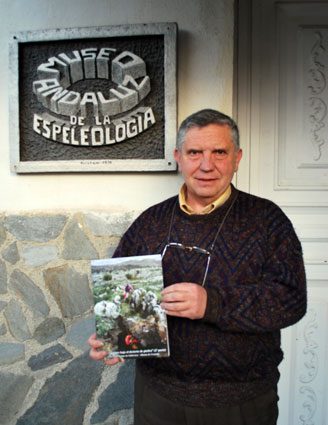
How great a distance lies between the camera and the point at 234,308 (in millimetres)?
987

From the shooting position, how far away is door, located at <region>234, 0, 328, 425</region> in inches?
68.2

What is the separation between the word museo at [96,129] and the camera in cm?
158

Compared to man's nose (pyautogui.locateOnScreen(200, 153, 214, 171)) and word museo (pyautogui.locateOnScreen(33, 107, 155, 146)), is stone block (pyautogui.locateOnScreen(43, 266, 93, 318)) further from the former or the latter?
man's nose (pyautogui.locateOnScreen(200, 153, 214, 171))

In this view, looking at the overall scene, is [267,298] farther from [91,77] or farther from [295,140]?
[91,77]

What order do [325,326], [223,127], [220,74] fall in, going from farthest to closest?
[325,326] < [220,74] < [223,127]

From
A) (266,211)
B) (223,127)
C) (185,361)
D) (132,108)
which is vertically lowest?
(185,361)

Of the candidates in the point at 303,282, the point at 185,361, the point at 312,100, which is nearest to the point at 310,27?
the point at 312,100

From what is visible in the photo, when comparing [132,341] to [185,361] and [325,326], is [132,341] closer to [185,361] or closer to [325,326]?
[185,361]

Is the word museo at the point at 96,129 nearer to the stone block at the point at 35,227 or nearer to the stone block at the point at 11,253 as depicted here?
the stone block at the point at 35,227

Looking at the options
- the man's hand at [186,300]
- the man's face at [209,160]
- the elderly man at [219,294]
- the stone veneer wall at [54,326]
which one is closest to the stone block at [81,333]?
the stone veneer wall at [54,326]

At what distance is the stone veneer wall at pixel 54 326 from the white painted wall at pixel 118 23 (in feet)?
0.33

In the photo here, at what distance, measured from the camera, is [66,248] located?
1663 millimetres

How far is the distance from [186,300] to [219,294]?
0.33 feet

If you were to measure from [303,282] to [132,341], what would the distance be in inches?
21.0
